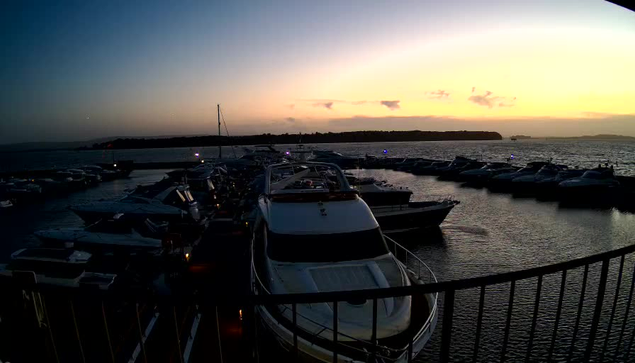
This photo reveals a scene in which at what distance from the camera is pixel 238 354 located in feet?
26.1

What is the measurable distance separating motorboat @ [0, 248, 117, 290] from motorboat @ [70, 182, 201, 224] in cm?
806

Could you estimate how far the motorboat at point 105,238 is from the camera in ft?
51.9

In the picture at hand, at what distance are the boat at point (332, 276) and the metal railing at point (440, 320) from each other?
24cm

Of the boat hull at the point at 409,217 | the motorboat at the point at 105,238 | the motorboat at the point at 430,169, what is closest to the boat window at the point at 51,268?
the motorboat at the point at 105,238

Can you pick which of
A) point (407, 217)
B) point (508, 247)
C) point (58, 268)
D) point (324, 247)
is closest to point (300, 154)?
point (407, 217)

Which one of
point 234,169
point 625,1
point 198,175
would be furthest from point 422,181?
point 625,1

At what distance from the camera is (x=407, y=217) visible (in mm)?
20688

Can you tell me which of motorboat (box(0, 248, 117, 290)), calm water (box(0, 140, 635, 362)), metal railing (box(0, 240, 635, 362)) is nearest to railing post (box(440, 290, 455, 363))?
metal railing (box(0, 240, 635, 362))

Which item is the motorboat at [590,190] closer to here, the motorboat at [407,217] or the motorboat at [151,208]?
the motorboat at [407,217]

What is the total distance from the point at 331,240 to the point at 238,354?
358cm

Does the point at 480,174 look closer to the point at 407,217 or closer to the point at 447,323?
the point at 407,217

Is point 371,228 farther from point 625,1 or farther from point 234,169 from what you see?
point 234,169

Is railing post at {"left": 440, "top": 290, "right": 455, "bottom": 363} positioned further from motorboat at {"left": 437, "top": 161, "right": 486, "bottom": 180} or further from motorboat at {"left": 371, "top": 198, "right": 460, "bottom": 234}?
motorboat at {"left": 437, "top": 161, "right": 486, "bottom": 180}

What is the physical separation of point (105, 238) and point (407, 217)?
53.5 feet
